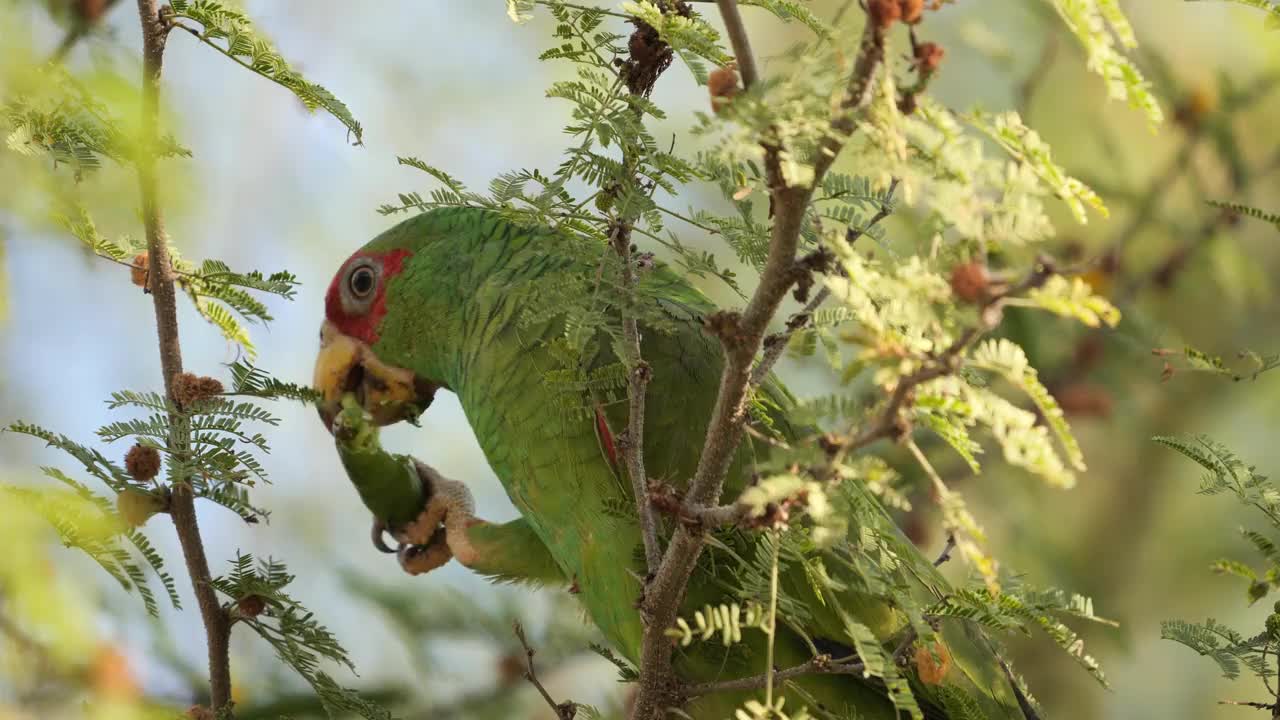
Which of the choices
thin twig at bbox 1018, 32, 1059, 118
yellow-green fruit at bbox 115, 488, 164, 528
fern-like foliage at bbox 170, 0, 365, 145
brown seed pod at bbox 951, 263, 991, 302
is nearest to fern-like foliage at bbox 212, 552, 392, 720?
yellow-green fruit at bbox 115, 488, 164, 528

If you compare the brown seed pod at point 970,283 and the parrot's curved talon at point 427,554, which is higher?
the parrot's curved talon at point 427,554

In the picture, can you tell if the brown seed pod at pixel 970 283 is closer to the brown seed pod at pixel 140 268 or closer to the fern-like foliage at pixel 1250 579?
the fern-like foliage at pixel 1250 579

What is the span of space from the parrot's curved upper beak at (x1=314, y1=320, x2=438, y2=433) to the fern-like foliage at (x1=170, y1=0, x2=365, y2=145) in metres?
1.05

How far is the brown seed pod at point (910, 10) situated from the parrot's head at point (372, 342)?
1.84 metres

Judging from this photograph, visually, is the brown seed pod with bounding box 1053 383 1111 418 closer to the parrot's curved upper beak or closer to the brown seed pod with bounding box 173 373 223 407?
the parrot's curved upper beak

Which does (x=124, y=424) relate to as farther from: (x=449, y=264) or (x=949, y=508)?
(x=949, y=508)

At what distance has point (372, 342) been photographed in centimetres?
279

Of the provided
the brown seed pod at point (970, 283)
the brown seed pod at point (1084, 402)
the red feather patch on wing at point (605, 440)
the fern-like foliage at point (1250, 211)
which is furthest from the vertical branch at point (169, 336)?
the brown seed pod at point (1084, 402)

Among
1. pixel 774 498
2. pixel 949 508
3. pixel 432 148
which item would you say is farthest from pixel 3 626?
pixel 432 148

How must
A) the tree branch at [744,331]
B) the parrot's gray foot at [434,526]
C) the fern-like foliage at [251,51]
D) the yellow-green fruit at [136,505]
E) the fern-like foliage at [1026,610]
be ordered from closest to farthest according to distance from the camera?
the tree branch at [744,331] < the fern-like foliage at [1026,610] < the fern-like foliage at [251,51] < the yellow-green fruit at [136,505] < the parrot's gray foot at [434,526]

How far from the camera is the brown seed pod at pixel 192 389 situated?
76.7 inches

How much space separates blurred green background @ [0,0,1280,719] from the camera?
9.45 feet

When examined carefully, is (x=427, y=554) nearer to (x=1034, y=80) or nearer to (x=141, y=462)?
(x=141, y=462)

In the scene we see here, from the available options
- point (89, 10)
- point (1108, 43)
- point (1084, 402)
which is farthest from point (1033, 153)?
point (1084, 402)
